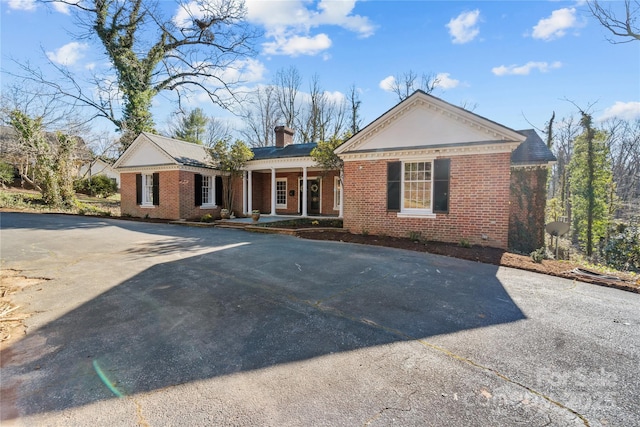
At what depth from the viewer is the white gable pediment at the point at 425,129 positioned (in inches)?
334

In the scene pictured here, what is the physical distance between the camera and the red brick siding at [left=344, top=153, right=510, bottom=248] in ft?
27.9

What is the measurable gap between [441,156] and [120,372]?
9266mm

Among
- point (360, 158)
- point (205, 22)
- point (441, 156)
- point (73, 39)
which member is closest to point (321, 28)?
point (360, 158)

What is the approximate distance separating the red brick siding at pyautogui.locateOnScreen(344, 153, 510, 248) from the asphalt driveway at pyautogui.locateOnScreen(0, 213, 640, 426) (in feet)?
10.4

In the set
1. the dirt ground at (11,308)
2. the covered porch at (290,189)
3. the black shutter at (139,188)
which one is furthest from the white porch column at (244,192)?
the dirt ground at (11,308)

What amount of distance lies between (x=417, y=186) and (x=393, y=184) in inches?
31.1

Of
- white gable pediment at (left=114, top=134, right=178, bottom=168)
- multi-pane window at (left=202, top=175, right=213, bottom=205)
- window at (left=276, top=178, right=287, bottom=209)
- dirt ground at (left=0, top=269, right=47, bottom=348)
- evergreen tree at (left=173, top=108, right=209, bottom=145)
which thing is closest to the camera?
dirt ground at (left=0, top=269, right=47, bottom=348)

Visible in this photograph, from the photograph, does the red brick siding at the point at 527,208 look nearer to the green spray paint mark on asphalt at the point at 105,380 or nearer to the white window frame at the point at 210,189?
the green spray paint mark on asphalt at the point at 105,380

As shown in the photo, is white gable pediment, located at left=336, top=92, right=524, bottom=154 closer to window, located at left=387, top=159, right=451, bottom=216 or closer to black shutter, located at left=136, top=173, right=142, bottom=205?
window, located at left=387, top=159, right=451, bottom=216

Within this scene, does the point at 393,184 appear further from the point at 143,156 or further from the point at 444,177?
the point at 143,156

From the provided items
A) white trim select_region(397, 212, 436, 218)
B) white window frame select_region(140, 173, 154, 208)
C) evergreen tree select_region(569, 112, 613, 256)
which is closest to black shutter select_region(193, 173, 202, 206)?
white window frame select_region(140, 173, 154, 208)

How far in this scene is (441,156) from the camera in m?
9.14

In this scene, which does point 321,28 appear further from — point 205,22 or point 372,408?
point 372,408

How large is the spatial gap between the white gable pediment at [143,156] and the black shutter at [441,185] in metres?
12.6
